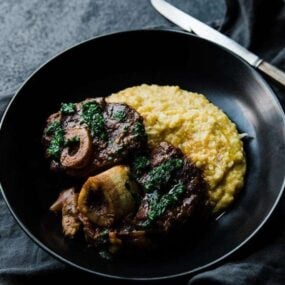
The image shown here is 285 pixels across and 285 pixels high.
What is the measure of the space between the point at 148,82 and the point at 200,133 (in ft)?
2.10

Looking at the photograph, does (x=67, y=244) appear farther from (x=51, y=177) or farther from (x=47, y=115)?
(x=47, y=115)

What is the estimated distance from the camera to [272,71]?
14.3ft

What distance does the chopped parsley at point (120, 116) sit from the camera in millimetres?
4016

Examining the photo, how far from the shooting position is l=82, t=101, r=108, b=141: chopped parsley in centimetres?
399

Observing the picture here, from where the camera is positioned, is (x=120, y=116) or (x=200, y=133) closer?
(x=120, y=116)

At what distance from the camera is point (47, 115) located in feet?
14.6

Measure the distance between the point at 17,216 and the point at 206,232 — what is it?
3.64 feet

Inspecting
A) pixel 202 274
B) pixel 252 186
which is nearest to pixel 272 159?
pixel 252 186

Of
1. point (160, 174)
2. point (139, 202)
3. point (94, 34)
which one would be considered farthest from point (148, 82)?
point (139, 202)

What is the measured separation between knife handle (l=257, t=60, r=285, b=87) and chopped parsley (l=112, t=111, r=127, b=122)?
101 cm

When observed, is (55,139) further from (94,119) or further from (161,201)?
(161,201)

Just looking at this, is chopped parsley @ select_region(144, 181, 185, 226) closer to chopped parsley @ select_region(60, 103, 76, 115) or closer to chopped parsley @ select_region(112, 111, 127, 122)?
chopped parsley @ select_region(112, 111, 127, 122)

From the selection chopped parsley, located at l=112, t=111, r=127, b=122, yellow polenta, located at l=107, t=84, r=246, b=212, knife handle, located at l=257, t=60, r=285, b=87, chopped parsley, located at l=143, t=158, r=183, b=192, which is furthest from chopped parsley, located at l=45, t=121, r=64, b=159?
knife handle, located at l=257, t=60, r=285, b=87

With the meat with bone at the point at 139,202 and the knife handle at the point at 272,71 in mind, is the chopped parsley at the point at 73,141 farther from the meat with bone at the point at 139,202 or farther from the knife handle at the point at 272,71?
the knife handle at the point at 272,71
